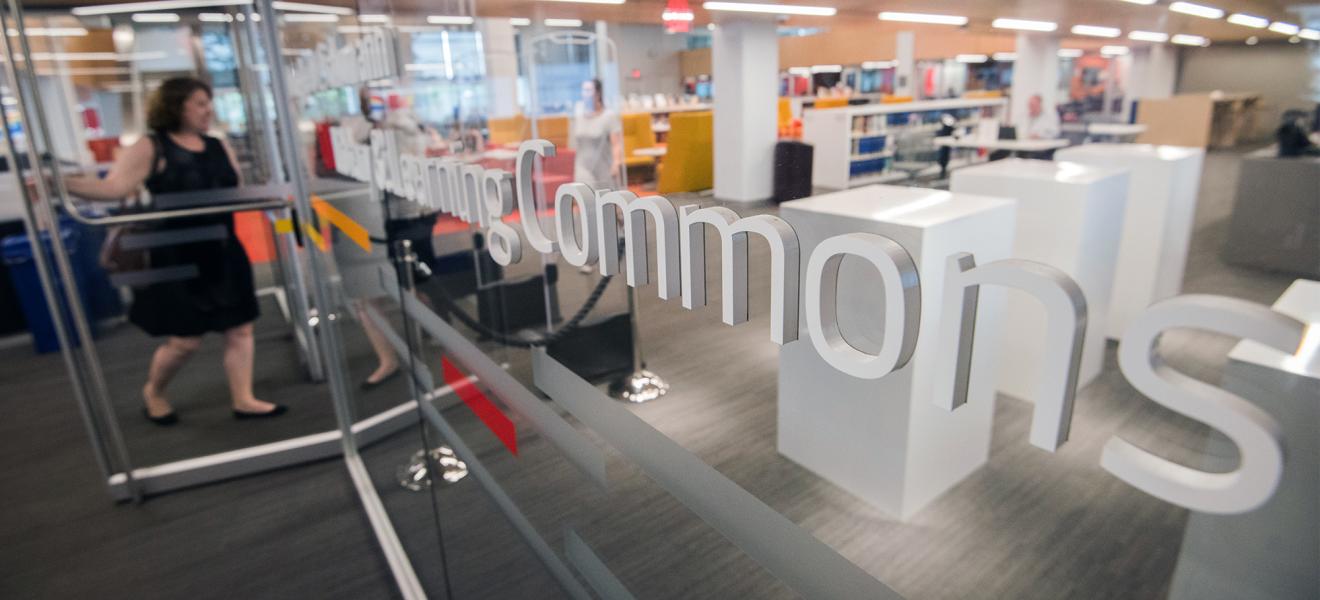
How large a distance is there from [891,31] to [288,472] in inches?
118

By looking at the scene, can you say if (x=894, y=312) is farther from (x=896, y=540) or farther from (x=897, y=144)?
(x=896, y=540)

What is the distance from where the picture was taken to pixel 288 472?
2.96m

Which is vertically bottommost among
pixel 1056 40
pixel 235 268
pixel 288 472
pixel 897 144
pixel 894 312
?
pixel 288 472

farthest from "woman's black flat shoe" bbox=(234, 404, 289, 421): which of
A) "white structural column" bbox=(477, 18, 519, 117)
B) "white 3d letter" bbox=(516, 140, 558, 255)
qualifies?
"white 3d letter" bbox=(516, 140, 558, 255)

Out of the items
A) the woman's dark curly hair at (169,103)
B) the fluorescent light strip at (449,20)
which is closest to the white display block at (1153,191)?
the fluorescent light strip at (449,20)

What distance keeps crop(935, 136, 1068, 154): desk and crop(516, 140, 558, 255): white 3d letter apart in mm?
605

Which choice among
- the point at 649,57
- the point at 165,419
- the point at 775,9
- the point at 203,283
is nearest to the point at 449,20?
the point at 649,57

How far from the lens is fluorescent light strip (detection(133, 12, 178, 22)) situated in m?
3.46

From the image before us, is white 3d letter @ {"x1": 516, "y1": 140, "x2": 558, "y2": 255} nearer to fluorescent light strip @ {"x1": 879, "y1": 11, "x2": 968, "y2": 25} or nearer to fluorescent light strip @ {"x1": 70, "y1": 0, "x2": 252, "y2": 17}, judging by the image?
fluorescent light strip @ {"x1": 879, "y1": 11, "x2": 968, "y2": 25}

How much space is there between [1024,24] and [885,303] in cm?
60

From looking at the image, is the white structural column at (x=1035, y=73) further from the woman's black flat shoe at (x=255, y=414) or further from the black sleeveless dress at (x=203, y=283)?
the woman's black flat shoe at (x=255, y=414)

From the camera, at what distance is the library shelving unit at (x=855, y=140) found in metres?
0.72

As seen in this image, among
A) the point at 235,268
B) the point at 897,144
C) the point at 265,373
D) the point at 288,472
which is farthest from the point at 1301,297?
the point at 265,373

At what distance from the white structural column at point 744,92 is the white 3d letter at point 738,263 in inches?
2.7
